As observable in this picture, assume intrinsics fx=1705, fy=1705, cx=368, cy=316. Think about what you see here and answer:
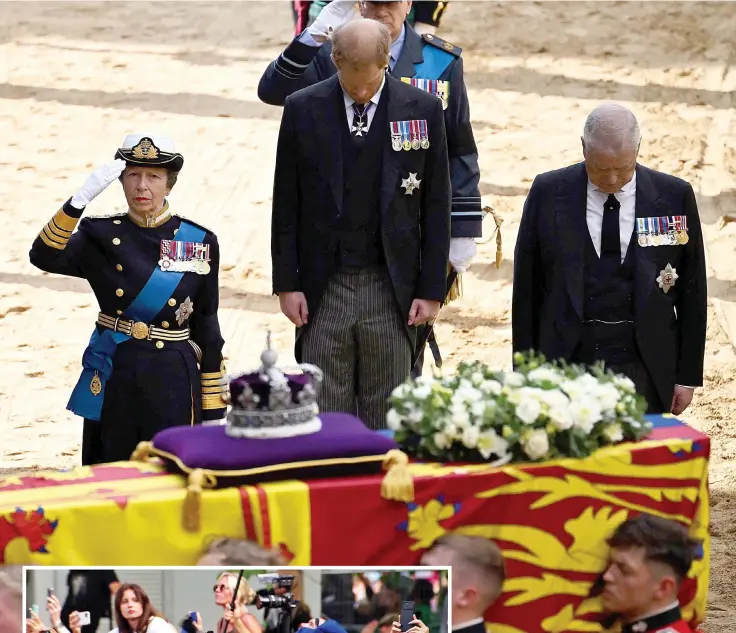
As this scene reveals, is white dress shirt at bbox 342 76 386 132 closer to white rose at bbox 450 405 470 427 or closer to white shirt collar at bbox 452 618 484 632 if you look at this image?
white rose at bbox 450 405 470 427

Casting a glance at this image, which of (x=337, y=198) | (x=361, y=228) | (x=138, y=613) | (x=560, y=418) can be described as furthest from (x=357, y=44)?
(x=138, y=613)

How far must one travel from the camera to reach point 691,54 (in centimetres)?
1399

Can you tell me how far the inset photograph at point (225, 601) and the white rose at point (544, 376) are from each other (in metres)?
0.80

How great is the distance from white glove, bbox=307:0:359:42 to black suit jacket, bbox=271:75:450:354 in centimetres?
50

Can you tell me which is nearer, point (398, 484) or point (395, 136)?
point (398, 484)

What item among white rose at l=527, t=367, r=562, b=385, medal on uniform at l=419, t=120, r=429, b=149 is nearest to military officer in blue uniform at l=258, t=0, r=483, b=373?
medal on uniform at l=419, t=120, r=429, b=149

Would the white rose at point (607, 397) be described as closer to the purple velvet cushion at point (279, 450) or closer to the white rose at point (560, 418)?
the white rose at point (560, 418)

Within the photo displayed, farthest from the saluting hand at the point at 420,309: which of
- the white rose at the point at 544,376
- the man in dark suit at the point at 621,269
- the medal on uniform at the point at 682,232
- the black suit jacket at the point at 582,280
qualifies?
the white rose at the point at 544,376

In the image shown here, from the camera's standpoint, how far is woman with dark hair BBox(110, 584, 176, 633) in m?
4.11

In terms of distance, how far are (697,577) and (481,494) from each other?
2.37ft

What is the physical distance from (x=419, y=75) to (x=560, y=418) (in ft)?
7.00

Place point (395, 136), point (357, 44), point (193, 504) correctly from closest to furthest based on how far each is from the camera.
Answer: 1. point (193, 504)
2. point (357, 44)
3. point (395, 136)

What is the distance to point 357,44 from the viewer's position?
5.45 metres

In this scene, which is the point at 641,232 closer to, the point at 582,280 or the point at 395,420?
the point at 582,280
